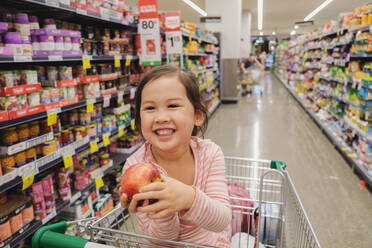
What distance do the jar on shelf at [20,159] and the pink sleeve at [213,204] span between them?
1.41 metres

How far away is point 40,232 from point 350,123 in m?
4.65

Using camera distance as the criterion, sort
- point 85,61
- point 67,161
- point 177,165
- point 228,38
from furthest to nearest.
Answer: point 228,38
point 85,61
point 67,161
point 177,165

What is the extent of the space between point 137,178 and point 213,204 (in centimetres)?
29

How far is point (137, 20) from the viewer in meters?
3.49

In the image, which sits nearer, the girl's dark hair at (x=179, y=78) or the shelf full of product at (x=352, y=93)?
the girl's dark hair at (x=179, y=78)

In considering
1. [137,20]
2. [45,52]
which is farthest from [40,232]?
[137,20]

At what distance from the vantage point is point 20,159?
6.20 ft

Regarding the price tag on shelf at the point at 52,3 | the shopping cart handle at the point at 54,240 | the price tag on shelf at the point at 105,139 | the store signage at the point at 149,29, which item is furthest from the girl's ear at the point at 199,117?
the store signage at the point at 149,29

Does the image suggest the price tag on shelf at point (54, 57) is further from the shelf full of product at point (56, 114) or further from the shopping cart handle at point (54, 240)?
the shopping cart handle at point (54, 240)

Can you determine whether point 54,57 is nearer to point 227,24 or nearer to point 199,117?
point 199,117

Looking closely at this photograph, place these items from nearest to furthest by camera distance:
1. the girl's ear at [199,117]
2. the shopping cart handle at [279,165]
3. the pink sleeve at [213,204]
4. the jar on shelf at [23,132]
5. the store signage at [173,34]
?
the pink sleeve at [213,204]
the girl's ear at [199,117]
the shopping cart handle at [279,165]
the jar on shelf at [23,132]
the store signage at [173,34]

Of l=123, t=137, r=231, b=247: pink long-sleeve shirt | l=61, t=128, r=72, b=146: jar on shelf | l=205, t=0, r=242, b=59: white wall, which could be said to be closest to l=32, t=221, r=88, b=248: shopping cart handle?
l=123, t=137, r=231, b=247: pink long-sleeve shirt

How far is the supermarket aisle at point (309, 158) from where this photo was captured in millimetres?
2701

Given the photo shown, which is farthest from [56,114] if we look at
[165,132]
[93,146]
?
[165,132]
